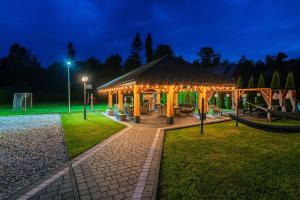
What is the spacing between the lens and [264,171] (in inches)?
169

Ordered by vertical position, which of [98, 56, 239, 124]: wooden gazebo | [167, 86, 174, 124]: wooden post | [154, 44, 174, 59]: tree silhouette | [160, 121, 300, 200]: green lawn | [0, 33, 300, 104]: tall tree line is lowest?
[160, 121, 300, 200]: green lawn

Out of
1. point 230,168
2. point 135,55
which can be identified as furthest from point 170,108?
point 135,55

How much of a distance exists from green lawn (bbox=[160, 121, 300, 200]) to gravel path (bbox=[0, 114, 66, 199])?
2754 mm

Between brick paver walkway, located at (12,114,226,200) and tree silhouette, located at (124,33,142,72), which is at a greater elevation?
tree silhouette, located at (124,33,142,72)

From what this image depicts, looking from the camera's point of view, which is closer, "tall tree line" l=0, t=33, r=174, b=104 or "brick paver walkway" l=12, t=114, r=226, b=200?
"brick paver walkway" l=12, t=114, r=226, b=200

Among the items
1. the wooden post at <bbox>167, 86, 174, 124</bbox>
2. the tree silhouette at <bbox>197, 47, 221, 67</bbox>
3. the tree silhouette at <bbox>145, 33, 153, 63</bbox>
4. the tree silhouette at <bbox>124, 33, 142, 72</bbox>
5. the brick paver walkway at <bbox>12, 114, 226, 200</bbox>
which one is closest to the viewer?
the brick paver walkway at <bbox>12, 114, 226, 200</bbox>

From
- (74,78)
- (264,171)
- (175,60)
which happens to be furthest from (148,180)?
(74,78)

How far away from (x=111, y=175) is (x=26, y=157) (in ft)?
9.73

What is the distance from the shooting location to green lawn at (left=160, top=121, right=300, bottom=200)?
338cm

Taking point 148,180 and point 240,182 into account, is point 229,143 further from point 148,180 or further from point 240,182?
point 148,180

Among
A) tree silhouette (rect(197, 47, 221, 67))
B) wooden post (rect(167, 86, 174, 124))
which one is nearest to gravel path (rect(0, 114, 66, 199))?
wooden post (rect(167, 86, 174, 124))

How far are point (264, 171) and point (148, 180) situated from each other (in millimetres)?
2630

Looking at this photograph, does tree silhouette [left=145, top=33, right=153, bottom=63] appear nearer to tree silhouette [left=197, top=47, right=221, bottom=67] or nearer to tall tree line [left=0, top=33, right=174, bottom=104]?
tall tree line [left=0, top=33, right=174, bottom=104]

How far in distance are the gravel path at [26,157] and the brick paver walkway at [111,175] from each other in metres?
0.56
